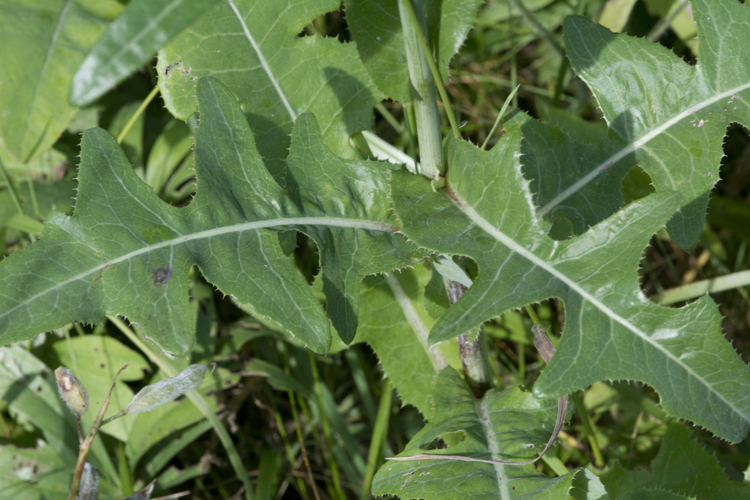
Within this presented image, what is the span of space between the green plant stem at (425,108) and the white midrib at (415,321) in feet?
2.05

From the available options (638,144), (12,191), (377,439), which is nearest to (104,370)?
(12,191)

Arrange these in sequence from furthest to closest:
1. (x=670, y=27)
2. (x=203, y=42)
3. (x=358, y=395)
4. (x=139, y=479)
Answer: (x=670, y=27), (x=358, y=395), (x=139, y=479), (x=203, y=42)

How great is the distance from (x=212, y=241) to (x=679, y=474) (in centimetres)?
191

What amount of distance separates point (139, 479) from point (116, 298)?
1.50 m

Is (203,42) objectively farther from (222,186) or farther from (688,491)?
(688,491)

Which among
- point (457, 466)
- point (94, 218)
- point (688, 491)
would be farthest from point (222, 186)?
point (688, 491)

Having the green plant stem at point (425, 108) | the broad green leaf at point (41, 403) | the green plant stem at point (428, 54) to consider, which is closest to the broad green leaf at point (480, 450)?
the green plant stem at point (425, 108)

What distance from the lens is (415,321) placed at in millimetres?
2342

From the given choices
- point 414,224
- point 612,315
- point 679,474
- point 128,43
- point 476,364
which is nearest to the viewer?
point 128,43

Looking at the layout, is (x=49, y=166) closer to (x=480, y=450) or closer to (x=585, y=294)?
(x=480, y=450)

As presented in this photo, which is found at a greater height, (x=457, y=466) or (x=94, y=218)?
(x=94, y=218)

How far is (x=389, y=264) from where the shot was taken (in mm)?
1792

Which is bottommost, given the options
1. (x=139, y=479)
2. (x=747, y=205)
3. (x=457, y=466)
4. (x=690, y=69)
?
(x=139, y=479)

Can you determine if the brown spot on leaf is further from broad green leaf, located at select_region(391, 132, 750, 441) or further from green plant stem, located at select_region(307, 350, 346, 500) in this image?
green plant stem, located at select_region(307, 350, 346, 500)
